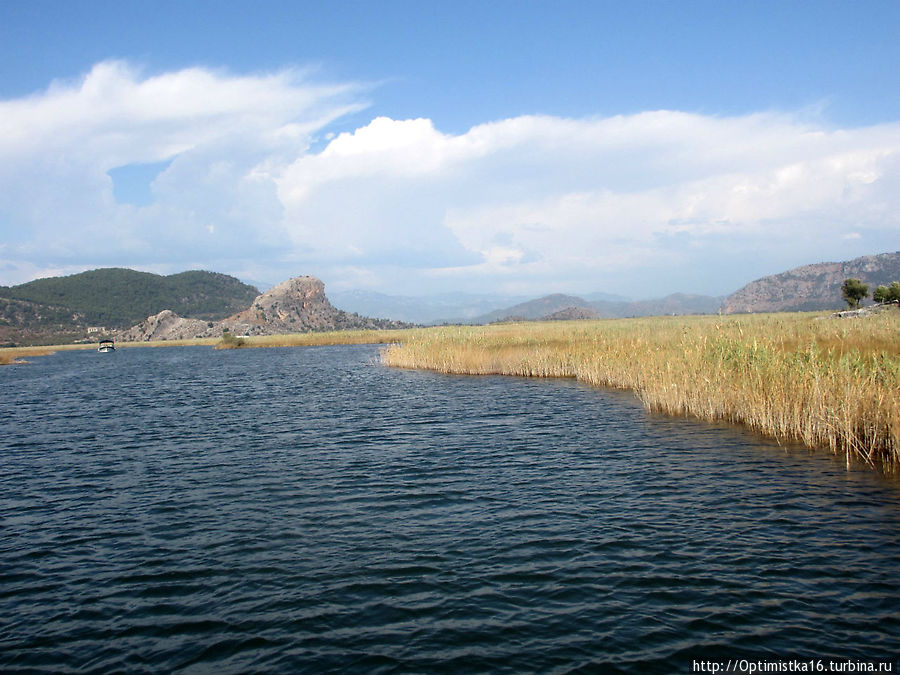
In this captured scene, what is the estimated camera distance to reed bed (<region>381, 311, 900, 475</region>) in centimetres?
1314

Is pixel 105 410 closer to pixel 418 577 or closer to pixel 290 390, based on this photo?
pixel 290 390

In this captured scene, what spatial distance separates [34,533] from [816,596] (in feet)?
41.1

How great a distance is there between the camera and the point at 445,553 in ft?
29.5

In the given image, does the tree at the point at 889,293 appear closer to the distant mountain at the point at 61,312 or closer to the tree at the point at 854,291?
the tree at the point at 854,291

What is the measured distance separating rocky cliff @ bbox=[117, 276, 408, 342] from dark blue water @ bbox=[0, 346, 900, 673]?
5192 inches

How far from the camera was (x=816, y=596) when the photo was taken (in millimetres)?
7230

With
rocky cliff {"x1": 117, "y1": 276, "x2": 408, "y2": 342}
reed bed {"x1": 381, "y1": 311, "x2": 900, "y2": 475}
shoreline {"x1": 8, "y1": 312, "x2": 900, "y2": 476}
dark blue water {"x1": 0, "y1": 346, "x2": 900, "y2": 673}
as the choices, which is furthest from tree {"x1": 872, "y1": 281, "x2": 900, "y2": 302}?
rocky cliff {"x1": 117, "y1": 276, "x2": 408, "y2": 342}

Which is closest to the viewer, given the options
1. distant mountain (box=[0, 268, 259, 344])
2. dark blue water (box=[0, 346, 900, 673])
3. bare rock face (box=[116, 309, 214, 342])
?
dark blue water (box=[0, 346, 900, 673])

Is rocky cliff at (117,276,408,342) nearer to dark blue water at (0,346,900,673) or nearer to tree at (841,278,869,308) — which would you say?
tree at (841,278,869,308)

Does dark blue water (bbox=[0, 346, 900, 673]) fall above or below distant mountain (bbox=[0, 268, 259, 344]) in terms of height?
below

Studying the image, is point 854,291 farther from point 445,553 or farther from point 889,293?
point 445,553

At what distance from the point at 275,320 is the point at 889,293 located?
461 feet

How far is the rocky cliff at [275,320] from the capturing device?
147 meters

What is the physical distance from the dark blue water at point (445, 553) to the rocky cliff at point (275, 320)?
131873 mm
